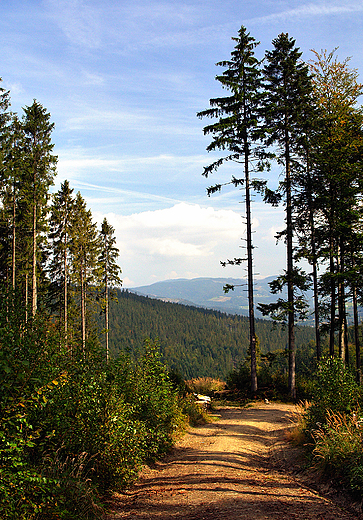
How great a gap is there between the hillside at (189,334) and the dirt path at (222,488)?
110m

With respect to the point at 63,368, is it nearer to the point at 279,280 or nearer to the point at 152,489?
the point at 152,489

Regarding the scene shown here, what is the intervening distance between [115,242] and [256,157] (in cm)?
1814

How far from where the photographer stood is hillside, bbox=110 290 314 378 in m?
130

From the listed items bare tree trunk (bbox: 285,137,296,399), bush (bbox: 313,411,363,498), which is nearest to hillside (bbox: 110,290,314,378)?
bare tree trunk (bbox: 285,137,296,399)

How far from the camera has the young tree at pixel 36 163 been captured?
21.6m

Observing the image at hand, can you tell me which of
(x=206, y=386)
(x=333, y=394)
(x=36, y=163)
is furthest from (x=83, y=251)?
(x=333, y=394)

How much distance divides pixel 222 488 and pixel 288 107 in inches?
665

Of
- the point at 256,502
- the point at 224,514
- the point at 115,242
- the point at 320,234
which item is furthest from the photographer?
the point at 115,242

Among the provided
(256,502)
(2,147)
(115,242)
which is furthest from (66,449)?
(115,242)

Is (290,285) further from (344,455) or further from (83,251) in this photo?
(83,251)

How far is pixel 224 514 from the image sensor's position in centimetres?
460

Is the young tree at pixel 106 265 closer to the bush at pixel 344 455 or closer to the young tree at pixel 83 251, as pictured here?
the young tree at pixel 83 251

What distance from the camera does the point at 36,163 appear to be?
2178 centimetres

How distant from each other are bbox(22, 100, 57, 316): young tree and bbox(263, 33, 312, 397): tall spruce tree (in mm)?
13372
